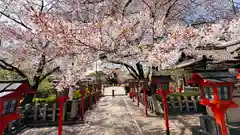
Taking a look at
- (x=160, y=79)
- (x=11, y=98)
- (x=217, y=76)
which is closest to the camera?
(x=11, y=98)

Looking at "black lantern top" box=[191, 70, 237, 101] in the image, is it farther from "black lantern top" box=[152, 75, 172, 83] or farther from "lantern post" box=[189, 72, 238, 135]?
"black lantern top" box=[152, 75, 172, 83]

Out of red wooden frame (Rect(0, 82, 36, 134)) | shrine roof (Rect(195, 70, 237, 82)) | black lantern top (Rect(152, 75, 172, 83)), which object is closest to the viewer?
red wooden frame (Rect(0, 82, 36, 134))

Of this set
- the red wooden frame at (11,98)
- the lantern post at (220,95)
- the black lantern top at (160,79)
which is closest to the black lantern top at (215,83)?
the lantern post at (220,95)

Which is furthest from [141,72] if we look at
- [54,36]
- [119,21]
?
[54,36]

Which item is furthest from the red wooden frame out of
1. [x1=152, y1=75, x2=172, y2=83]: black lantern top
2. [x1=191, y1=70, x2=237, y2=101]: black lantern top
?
[x1=152, y1=75, x2=172, y2=83]: black lantern top

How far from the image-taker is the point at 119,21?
5.18 metres

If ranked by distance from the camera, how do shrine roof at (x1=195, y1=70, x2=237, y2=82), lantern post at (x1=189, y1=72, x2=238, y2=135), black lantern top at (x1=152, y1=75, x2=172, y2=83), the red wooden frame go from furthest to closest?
1. black lantern top at (x1=152, y1=75, x2=172, y2=83)
2. shrine roof at (x1=195, y1=70, x2=237, y2=82)
3. lantern post at (x1=189, y1=72, x2=238, y2=135)
4. the red wooden frame

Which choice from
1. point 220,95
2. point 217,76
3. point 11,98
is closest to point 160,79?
point 217,76

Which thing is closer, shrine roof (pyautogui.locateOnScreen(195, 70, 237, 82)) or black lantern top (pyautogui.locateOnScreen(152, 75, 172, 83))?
shrine roof (pyautogui.locateOnScreen(195, 70, 237, 82))

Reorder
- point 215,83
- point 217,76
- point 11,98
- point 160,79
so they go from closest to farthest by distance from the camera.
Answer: point 11,98, point 215,83, point 217,76, point 160,79

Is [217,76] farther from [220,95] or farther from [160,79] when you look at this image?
[160,79]

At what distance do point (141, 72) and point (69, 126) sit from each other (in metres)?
4.17

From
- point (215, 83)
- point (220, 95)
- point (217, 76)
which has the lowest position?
point (220, 95)

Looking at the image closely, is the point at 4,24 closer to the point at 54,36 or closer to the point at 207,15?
the point at 54,36
